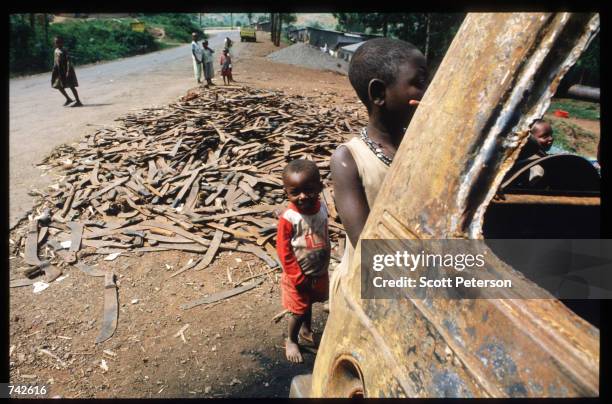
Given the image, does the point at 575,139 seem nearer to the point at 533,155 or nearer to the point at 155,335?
the point at 533,155

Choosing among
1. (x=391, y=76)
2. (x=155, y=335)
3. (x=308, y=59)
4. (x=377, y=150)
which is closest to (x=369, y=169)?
(x=377, y=150)

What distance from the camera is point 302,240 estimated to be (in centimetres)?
274

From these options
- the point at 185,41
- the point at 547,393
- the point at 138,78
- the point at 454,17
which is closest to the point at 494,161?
the point at 547,393

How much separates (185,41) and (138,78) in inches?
1391

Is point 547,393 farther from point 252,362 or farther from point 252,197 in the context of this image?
point 252,197

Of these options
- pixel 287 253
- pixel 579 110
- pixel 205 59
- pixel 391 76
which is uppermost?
pixel 391 76

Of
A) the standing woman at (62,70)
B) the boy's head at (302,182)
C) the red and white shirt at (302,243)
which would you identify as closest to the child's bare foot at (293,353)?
the red and white shirt at (302,243)

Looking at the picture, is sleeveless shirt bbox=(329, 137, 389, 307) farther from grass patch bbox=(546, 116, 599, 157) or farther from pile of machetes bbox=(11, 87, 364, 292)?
grass patch bbox=(546, 116, 599, 157)

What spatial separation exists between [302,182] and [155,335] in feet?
7.91

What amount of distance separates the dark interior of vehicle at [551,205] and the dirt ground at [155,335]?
6.90ft

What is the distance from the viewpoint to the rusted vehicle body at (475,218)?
2.50ft

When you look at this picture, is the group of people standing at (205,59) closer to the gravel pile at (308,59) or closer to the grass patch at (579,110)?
the gravel pile at (308,59)

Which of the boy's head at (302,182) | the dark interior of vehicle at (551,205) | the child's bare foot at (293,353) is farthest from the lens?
the child's bare foot at (293,353)

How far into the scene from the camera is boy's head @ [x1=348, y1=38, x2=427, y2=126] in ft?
5.29
